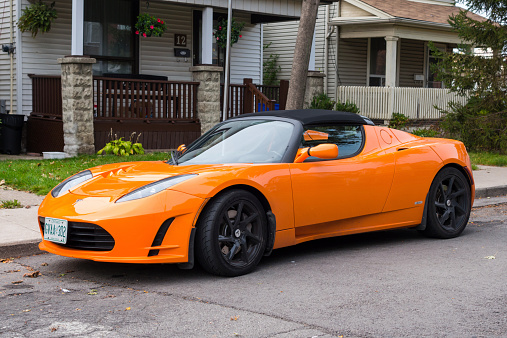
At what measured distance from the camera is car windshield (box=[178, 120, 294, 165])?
5.98 m

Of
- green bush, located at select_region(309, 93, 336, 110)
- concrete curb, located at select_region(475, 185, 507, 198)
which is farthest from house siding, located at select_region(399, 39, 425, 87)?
concrete curb, located at select_region(475, 185, 507, 198)

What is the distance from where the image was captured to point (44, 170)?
11.1m

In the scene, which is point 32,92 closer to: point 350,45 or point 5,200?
point 5,200

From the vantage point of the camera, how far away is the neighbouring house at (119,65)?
14.5 metres

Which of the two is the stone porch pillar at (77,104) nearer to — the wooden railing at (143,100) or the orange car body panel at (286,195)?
the wooden railing at (143,100)

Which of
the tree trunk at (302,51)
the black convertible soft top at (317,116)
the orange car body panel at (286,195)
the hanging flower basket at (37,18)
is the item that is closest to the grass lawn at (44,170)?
the tree trunk at (302,51)

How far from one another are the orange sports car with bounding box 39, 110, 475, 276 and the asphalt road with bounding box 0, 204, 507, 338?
0.86ft

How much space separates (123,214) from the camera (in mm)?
5051

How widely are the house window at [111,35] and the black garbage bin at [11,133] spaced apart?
2387 millimetres

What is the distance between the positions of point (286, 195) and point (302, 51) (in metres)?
6.50

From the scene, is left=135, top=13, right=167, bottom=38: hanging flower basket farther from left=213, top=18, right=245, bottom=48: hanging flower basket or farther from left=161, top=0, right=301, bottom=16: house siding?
left=213, top=18, right=245, bottom=48: hanging flower basket

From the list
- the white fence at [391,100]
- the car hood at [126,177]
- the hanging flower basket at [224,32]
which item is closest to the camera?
the car hood at [126,177]

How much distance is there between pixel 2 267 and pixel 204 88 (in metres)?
10.1

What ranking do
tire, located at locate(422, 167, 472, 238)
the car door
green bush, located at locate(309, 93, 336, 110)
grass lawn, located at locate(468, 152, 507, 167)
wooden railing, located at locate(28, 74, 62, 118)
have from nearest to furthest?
1. the car door
2. tire, located at locate(422, 167, 472, 238)
3. wooden railing, located at locate(28, 74, 62, 118)
4. grass lawn, located at locate(468, 152, 507, 167)
5. green bush, located at locate(309, 93, 336, 110)
